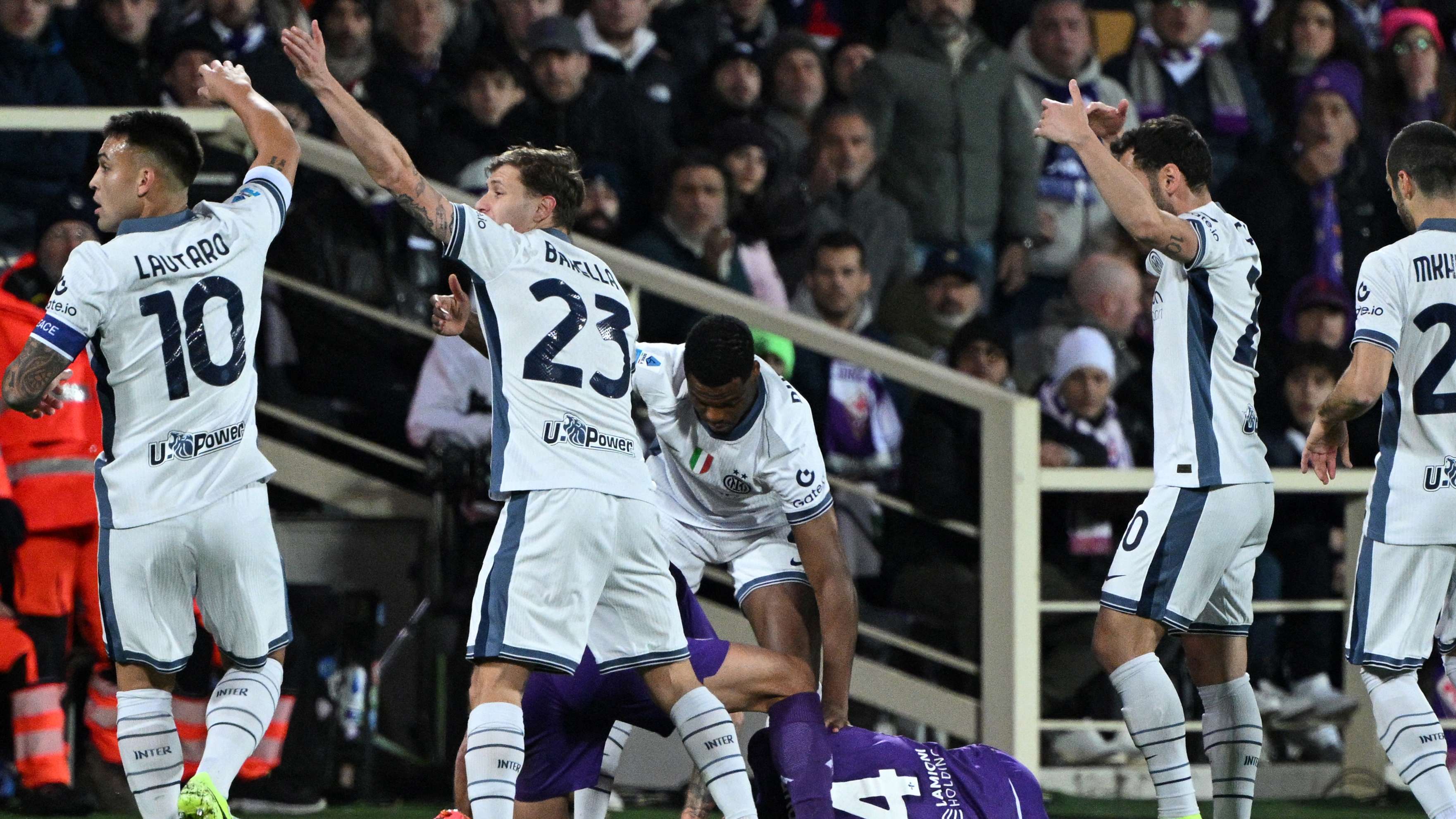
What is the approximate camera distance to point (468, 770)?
425cm

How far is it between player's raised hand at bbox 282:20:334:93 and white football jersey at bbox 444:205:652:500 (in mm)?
466

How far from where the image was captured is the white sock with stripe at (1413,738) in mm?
4754

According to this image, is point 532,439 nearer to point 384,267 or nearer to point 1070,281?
point 384,267

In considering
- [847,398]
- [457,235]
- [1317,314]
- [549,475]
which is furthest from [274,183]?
[1317,314]

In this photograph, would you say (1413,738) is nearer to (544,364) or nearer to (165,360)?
(544,364)

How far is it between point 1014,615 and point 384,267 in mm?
3029

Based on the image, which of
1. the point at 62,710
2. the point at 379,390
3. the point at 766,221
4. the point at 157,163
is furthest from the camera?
the point at 766,221

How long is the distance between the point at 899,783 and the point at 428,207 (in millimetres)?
2022

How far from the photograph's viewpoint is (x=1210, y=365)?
4.96 metres

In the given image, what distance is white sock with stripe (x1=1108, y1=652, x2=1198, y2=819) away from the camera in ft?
16.0

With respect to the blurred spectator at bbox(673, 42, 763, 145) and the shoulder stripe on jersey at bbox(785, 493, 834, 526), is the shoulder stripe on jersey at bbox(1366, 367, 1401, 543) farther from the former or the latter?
the blurred spectator at bbox(673, 42, 763, 145)

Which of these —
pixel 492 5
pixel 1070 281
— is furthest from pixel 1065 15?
pixel 492 5

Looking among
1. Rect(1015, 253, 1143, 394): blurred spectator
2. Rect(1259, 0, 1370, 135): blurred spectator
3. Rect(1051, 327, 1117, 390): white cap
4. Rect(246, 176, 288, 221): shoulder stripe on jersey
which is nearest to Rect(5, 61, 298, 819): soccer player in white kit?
Rect(246, 176, 288, 221): shoulder stripe on jersey

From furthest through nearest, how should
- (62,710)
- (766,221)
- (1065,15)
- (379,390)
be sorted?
(1065,15), (766,221), (379,390), (62,710)
